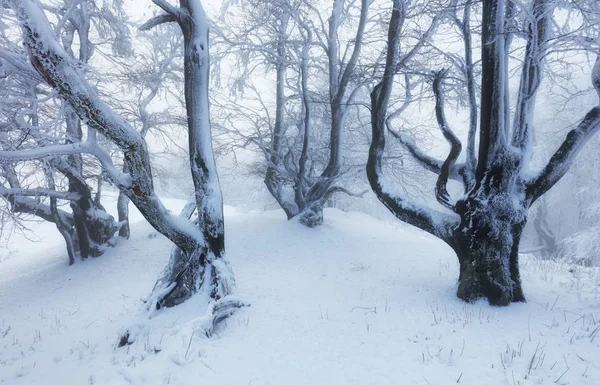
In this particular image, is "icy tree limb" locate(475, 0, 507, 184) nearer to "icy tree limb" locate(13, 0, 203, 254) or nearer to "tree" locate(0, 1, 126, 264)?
"icy tree limb" locate(13, 0, 203, 254)

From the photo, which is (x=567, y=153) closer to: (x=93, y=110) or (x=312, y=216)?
(x=93, y=110)

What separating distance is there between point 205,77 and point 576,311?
6.80m

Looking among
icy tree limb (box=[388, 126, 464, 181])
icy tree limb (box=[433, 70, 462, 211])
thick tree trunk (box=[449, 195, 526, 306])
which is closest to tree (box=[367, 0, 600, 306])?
thick tree trunk (box=[449, 195, 526, 306])

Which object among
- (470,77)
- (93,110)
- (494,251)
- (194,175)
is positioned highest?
(470,77)

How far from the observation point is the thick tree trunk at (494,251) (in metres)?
5.04

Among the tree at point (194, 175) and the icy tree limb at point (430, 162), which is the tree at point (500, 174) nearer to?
the icy tree limb at point (430, 162)

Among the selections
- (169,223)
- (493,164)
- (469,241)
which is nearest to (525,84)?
(493,164)

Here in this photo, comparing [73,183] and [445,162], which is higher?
[445,162]

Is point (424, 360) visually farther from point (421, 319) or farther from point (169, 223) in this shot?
point (169, 223)

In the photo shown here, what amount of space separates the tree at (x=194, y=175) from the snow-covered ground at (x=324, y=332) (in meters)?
0.54

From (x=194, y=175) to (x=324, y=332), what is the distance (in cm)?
338

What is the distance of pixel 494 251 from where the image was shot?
16.7 feet

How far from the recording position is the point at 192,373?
326 cm

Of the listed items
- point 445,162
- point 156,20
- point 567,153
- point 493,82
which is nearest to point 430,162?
point 445,162
